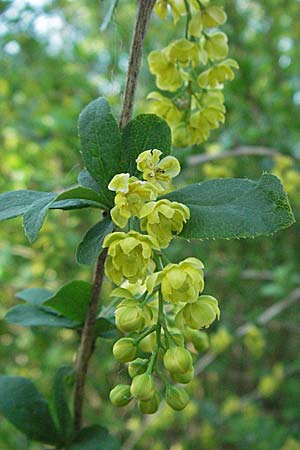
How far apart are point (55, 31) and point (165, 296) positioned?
371 cm

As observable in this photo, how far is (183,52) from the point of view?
44.6 inches

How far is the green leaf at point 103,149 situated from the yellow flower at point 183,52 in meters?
0.25

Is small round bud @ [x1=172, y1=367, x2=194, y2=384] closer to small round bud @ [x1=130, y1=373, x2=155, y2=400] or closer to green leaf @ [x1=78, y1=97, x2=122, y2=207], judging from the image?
small round bud @ [x1=130, y1=373, x2=155, y2=400]

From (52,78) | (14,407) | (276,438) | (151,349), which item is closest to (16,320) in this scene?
(14,407)

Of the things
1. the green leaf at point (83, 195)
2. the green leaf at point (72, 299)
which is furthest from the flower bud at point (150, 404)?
the green leaf at point (83, 195)

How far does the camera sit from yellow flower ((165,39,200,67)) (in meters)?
1.12

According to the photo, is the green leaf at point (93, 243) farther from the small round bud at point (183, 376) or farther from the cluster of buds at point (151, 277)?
the small round bud at point (183, 376)

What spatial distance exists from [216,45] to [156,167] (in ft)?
1.39

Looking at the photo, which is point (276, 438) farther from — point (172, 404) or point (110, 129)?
point (110, 129)

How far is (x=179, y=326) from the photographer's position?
95 centimetres

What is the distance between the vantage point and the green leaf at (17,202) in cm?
89

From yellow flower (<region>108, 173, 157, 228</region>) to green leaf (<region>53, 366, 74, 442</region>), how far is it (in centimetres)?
47

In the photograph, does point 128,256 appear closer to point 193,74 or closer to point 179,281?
point 179,281

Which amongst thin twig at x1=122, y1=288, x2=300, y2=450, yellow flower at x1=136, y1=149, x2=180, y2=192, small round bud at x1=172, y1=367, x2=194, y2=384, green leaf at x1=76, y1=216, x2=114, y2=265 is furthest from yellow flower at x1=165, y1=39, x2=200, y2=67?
thin twig at x1=122, y1=288, x2=300, y2=450
